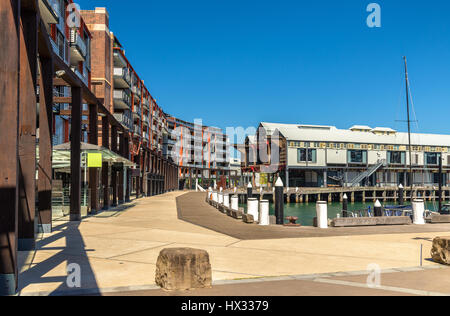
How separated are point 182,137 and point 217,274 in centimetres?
11321

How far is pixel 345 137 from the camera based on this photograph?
87.6 metres

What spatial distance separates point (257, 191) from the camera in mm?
80562

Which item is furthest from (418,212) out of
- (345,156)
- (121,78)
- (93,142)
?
(345,156)

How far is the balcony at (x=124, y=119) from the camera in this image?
2122 inches

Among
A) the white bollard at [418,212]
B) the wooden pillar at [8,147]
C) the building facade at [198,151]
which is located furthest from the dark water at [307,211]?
the building facade at [198,151]

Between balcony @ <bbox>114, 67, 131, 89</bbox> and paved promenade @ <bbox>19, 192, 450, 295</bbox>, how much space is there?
4268cm

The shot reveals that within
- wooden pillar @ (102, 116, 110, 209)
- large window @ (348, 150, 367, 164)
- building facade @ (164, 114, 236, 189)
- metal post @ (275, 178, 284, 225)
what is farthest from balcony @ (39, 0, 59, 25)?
building facade @ (164, 114, 236, 189)

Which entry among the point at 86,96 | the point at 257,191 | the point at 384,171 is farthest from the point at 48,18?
the point at 384,171

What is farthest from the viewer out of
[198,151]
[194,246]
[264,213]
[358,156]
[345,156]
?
[198,151]

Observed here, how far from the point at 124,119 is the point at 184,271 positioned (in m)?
50.5

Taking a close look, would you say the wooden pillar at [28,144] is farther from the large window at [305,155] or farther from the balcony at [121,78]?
the large window at [305,155]

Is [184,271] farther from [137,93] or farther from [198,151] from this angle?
[198,151]

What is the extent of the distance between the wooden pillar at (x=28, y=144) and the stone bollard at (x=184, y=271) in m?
6.00
